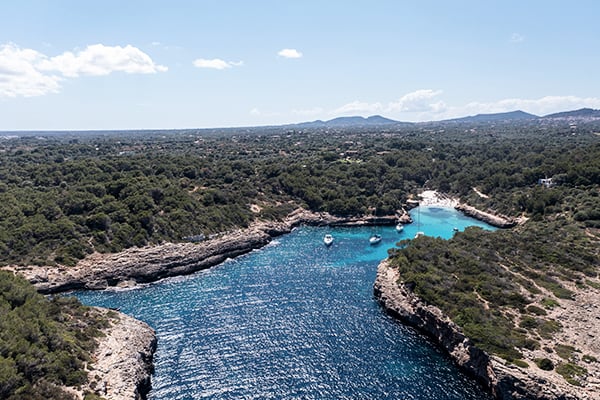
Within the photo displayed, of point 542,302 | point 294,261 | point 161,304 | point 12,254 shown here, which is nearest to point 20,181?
point 12,254

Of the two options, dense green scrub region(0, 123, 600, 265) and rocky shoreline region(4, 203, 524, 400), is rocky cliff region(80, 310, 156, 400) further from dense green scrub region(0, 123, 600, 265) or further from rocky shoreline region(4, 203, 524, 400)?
dense green scrub region(0, 123, 600, 265)

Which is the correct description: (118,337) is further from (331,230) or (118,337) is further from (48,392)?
(331,230)

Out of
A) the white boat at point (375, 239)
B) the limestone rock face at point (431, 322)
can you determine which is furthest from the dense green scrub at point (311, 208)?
the white boat at point (375, 239)

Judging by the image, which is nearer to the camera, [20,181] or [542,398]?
[542,398]

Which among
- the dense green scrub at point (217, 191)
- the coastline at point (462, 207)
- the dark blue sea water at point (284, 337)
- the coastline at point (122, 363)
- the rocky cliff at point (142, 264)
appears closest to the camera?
the coastline at point (122, 363)

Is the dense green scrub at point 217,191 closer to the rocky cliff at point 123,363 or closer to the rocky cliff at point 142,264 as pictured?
the rocky cliff at point 142,264

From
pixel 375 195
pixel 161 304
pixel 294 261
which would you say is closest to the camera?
pixel 161 304
